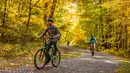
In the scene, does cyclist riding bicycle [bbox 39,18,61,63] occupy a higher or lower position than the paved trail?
higher

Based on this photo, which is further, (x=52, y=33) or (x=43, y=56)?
(x=52, y=33)

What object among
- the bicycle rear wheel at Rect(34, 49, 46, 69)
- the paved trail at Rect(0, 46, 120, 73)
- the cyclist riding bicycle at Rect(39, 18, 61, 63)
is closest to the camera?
the paved trail at Rect(0, 46, 120, 73)

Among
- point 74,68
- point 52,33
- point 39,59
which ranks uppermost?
point 52,33

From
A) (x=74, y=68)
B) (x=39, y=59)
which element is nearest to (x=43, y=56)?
(x=39, y=59)

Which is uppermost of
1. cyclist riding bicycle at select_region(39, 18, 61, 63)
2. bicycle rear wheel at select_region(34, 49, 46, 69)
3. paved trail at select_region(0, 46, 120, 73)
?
cyclist riding bicycle at select_region(39, 18, 61, 63)

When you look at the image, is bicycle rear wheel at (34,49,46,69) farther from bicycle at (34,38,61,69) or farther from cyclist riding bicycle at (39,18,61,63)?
cyclist riding bicycle at (39,18,61,63)

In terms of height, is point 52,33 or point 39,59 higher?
point 52,33

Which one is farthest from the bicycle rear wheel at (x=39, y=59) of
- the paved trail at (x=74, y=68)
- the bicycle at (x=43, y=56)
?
the paved trail at (x=74, y=68)

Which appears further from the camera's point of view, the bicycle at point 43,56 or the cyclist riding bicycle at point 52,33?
the cyclist riding bicycle at point 52,33

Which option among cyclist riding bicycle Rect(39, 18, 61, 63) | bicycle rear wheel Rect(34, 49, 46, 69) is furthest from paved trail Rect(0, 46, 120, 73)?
cyclist riding bicycle Rect(39, 18, 61, 63)

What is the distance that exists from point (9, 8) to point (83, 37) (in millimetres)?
29520

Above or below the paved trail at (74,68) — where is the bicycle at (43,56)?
above

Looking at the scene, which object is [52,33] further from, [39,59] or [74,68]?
[74,68]

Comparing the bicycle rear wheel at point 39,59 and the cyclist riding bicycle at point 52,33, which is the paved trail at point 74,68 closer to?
the bicycle rear wheel at point 39,59
